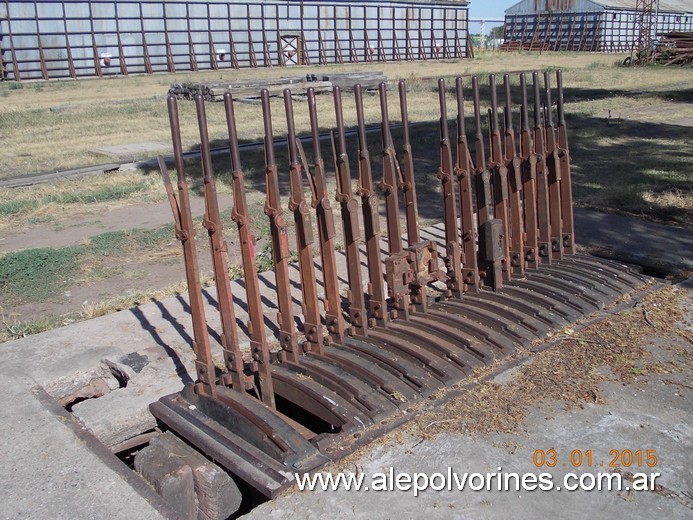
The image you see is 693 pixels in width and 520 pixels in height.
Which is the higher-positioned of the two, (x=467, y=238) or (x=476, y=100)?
(x=476, y=100)

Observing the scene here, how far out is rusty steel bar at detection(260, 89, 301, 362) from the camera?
3424 mm

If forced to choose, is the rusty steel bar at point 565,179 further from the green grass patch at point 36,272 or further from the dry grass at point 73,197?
the dry grass at point 73,197

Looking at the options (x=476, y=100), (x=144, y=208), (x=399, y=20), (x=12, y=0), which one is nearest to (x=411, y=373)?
(x=476, y=100)

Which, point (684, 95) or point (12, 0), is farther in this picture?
point (12, 0)

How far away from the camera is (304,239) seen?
3600 millimetres

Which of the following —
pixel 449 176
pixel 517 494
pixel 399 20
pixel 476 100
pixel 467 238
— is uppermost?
pixel 399 20

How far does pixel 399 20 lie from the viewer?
1599 inches

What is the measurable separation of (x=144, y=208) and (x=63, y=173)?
2759 millimetres

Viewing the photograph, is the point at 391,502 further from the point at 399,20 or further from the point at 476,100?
the point at 399,20

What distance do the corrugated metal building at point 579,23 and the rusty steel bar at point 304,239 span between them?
51000 mm

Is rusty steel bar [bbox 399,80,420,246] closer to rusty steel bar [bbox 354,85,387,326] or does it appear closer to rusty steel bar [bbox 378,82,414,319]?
rusty steel bar [bbox 378,82,414,319]

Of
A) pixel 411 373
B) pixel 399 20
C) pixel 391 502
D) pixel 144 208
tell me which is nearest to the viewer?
pixel 391 502

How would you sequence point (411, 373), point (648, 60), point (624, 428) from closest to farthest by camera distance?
point (624, 428) → point (411, 373) → point (648, 60)

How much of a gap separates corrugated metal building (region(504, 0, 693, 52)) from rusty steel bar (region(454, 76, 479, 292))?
164ft
